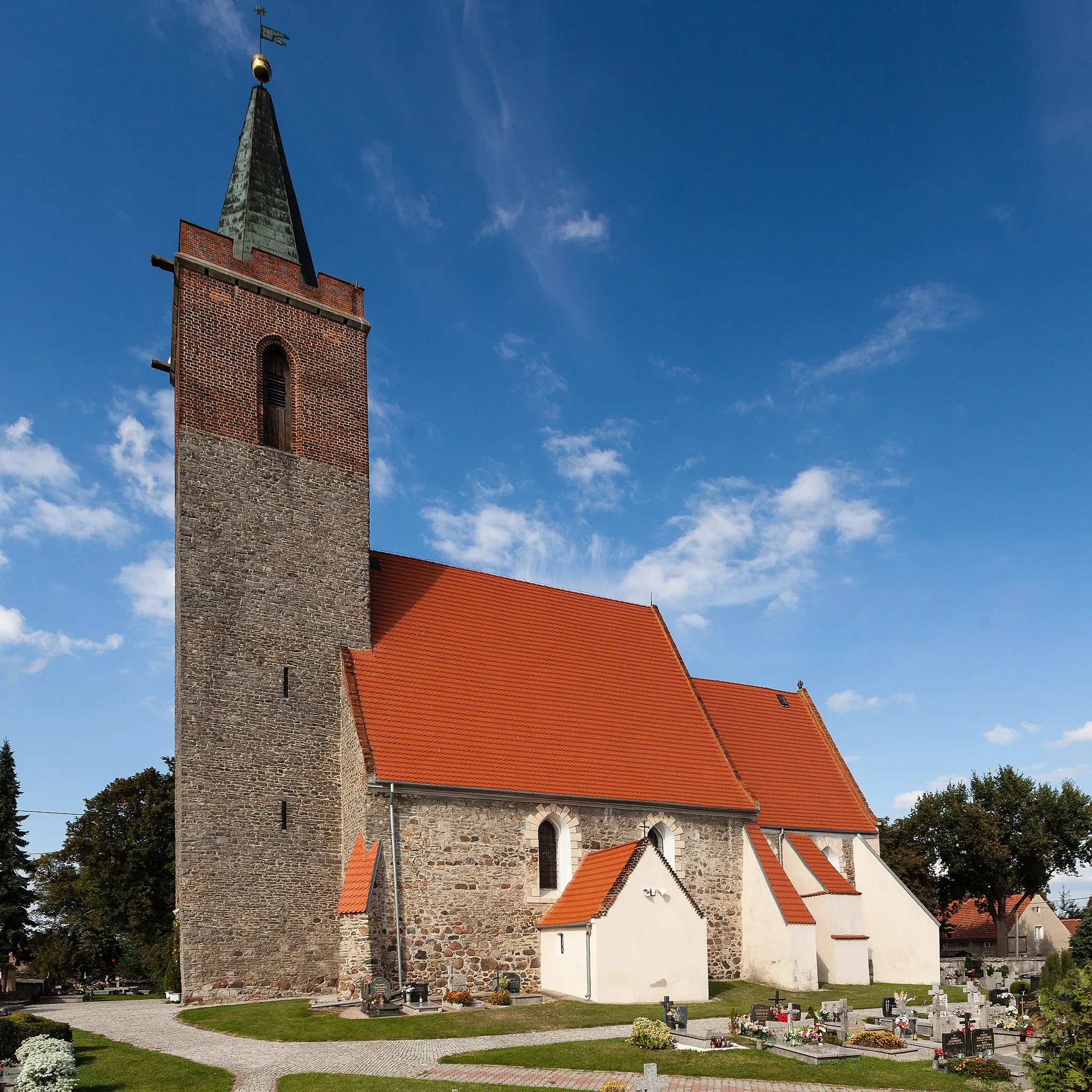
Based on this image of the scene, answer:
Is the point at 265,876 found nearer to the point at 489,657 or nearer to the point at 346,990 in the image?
the point at 346,990

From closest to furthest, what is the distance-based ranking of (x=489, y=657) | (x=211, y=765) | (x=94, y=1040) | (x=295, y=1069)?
1. (x=295, y=1069)
2. (x=94, y=1040)
3. (x=211, y=765)
4. (x=489, y=657)

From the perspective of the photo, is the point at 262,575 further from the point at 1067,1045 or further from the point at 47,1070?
the point at 1067,1045

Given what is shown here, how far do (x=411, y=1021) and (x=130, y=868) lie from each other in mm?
21987

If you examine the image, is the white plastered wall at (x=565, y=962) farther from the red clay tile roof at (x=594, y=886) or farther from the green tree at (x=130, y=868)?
the green tree at (x=130, y=868)

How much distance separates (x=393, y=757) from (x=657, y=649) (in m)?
11.2

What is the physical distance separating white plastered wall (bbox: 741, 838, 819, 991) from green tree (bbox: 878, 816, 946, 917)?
13353mm

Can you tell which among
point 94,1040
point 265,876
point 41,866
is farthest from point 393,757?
point 41,866

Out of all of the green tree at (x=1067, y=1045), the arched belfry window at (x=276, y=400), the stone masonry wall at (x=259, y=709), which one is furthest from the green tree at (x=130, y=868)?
the green tree at (x=1067, y=1045)

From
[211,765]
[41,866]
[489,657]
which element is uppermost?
[489,657]

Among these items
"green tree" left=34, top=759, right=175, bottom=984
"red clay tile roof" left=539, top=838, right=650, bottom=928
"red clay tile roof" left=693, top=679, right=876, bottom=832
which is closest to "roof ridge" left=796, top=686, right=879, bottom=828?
"red clay tile roof" left=693, top=679, right=876, bottom=832

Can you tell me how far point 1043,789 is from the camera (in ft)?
138

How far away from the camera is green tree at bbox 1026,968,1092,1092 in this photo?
10844 millimetres

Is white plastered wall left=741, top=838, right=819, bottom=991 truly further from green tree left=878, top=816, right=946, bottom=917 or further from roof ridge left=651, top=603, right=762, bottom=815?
green tree left=878, top=816, right=946, bottom=917

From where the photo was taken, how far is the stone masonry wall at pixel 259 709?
19.1 meters
